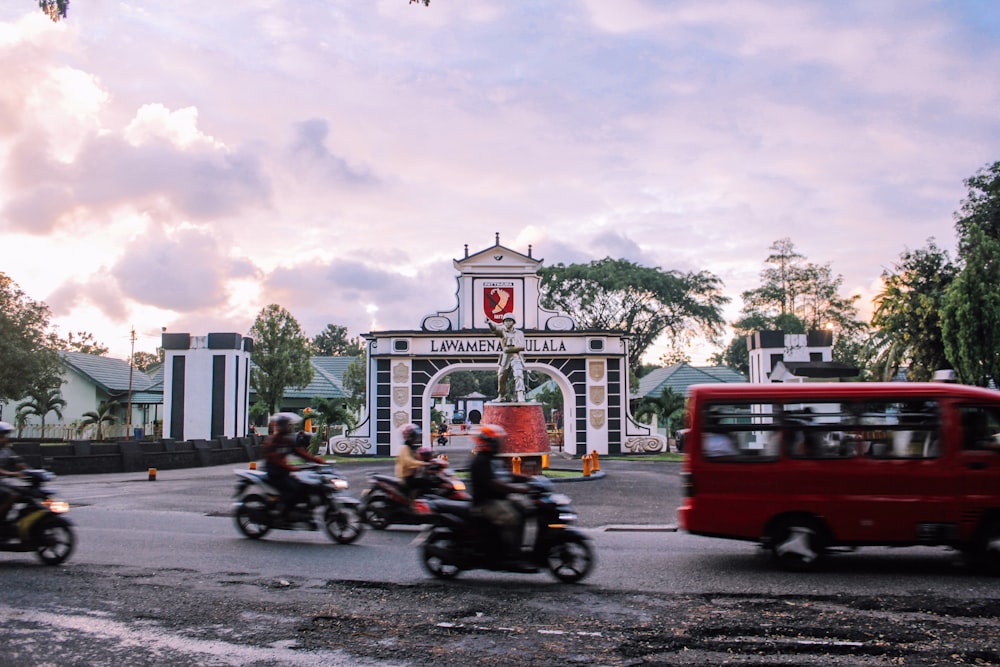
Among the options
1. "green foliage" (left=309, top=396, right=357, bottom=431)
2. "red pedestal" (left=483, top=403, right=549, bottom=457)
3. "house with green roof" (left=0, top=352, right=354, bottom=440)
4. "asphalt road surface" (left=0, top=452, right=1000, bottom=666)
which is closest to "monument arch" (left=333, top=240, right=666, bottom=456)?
"green foliage" (left=309, top=396, right=357, bottom=431)

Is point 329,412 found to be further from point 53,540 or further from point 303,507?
point 53,540

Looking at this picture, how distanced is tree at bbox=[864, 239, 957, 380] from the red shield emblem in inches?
557

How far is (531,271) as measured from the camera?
36312 mm

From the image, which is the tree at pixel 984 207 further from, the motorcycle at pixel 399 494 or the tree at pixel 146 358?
the tree at pixel 146 358

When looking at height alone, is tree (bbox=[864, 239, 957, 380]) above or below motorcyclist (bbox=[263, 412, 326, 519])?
above

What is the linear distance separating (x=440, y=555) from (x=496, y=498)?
836mm

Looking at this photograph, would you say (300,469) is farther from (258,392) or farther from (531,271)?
(258,392)

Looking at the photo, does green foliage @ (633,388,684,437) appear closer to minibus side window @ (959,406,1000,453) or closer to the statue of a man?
the statue of a man

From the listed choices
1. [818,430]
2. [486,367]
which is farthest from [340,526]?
[486,367]

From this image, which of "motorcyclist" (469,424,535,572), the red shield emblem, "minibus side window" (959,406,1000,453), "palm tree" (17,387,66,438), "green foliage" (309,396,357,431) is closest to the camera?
"motorcyclist" (469,424,535,572)

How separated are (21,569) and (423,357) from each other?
2633 cm

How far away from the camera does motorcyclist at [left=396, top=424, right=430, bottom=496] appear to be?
12133 millimetres

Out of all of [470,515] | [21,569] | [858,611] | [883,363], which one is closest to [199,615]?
[470,515]

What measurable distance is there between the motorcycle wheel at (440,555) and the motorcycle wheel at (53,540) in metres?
4.05
